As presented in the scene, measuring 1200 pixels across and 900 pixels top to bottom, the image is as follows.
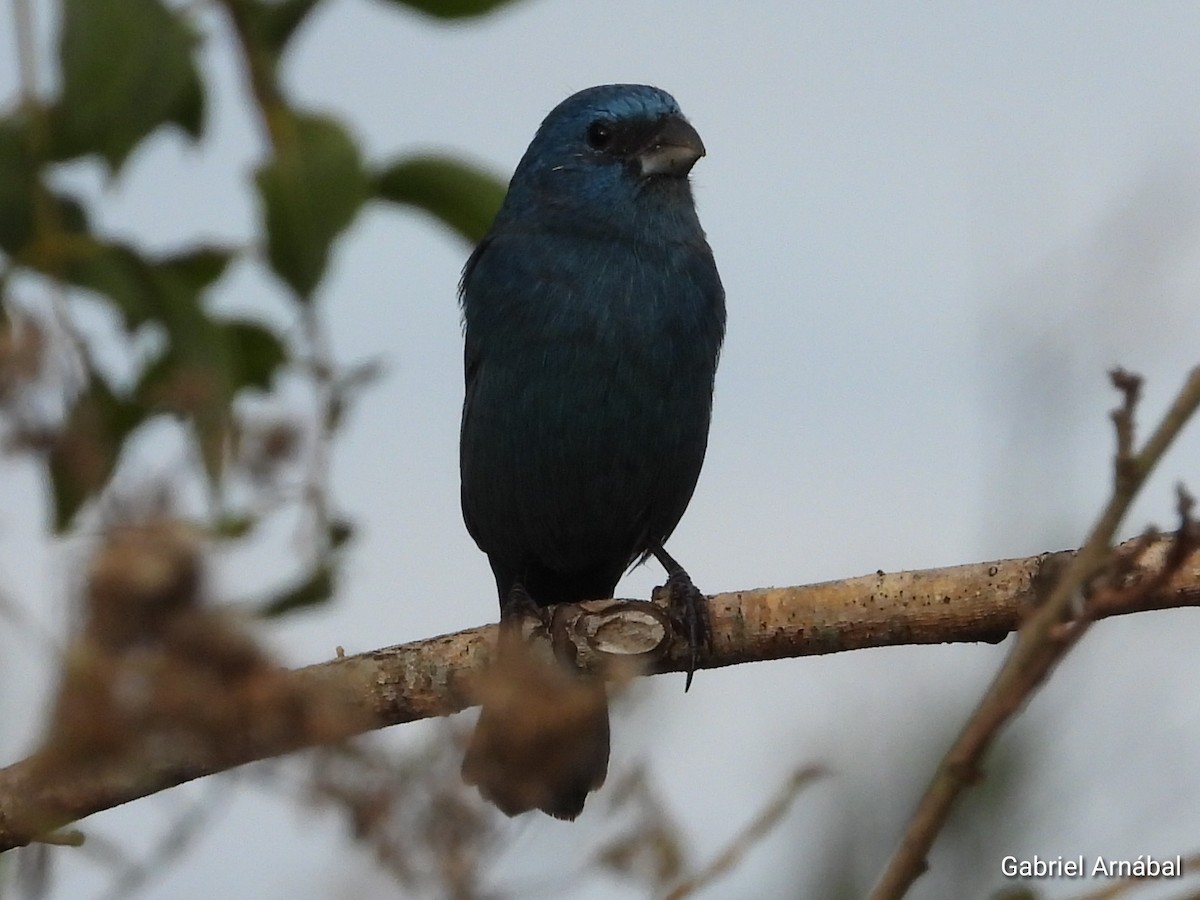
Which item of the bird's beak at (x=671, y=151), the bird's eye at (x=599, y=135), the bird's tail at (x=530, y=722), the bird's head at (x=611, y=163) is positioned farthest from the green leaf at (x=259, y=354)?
the bird's eye at (x=599, y=135)

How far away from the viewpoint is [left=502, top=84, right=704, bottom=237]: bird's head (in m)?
5.62

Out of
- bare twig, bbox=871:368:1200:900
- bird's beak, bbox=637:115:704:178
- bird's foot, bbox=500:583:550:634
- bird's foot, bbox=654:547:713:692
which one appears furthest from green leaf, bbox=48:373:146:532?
bird's beak, bbox=637:115:704:178

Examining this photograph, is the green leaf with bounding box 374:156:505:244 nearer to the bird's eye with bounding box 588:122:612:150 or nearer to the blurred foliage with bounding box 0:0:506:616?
the blurred foliage with bounding box 0:0:506:616

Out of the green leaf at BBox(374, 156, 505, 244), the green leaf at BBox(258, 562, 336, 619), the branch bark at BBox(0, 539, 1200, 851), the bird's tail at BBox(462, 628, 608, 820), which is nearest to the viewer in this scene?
the bird's tail at BBox(462, 628, 608, 820)

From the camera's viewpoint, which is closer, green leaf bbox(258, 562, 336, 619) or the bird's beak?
green leaf bbox(258, 562, 336, 619)

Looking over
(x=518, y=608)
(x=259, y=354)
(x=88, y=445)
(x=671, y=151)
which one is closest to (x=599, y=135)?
(x=671, y=151)

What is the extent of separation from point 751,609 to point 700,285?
1787mm

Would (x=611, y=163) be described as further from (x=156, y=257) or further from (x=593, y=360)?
(x=156, y=257)

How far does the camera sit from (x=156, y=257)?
5.98ft

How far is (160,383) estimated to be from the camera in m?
1.73

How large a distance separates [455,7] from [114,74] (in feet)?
1.06

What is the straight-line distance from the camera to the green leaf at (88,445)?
131 cm

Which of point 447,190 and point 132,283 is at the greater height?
point 447,190

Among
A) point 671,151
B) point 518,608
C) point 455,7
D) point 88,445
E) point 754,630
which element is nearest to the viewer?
point 88,445
